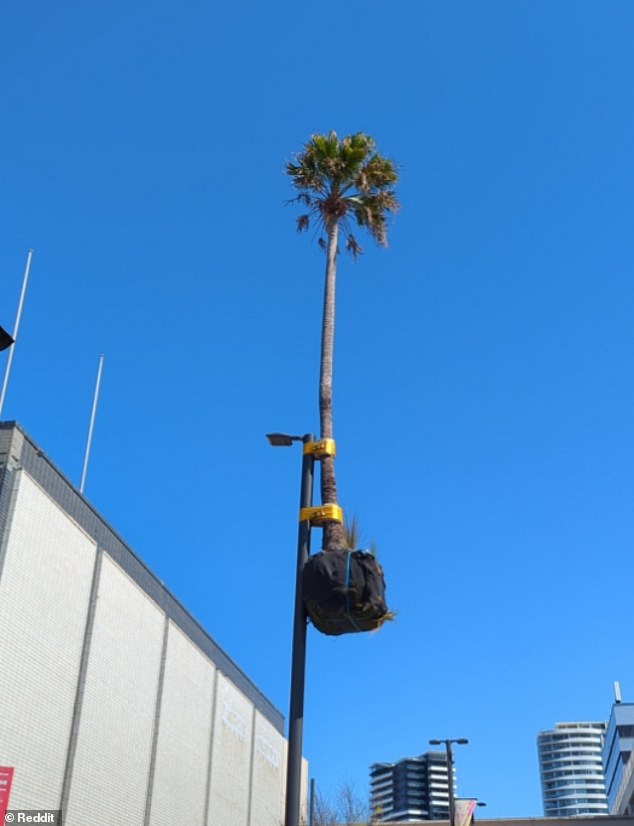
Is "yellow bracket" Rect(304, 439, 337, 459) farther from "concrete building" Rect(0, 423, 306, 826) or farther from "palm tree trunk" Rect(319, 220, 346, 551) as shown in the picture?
"concrete building" Rect(0, 423, 306, 826)

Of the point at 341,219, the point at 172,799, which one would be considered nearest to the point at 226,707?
the point at 172,799

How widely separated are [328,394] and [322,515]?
499 centimetres

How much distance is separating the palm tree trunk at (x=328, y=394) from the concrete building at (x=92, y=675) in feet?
36.3

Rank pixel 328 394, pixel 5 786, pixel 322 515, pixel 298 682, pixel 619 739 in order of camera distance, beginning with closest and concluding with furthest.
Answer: pixel 298 682, pixel 322 515, pixel 328 394, pixel 5 786, pixel 619 739

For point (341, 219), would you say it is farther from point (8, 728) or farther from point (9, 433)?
point (8, 728)

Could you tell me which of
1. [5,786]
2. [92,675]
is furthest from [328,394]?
[92,675]

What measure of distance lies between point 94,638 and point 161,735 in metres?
6.48

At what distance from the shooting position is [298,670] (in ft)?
26.7

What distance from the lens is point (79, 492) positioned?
27.5m

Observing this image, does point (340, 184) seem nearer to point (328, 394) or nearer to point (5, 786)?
point (328, 394)

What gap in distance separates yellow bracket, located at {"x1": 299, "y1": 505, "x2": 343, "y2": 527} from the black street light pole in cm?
5

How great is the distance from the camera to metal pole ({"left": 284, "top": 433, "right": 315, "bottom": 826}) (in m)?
7.56

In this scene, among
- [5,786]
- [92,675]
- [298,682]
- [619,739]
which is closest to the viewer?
[298,682]

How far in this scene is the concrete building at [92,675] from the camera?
77.6ft
